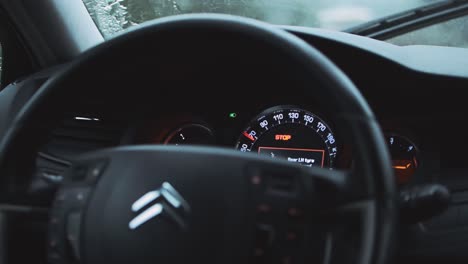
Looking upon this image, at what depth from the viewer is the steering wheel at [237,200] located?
107cm

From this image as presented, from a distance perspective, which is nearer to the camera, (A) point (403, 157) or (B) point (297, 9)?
(A) point (403, 157)

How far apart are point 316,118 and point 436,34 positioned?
0.46 metres

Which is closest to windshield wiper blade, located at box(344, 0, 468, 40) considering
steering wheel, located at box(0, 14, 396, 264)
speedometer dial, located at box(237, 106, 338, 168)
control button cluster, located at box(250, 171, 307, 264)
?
speedometer dial, located at box(237, 106, 338, 168)

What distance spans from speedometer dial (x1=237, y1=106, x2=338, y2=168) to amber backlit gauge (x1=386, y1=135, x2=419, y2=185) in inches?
8.5

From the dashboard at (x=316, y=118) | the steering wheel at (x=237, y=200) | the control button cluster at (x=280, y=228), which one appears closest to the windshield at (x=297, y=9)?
the dashboard at (x=316, y=118)

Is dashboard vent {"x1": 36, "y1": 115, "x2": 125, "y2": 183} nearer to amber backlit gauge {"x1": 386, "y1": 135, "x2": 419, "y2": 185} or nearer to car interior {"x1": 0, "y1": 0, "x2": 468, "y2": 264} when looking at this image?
car interior {"x1": 0, "y1": 0, "x2": 468, "y2": 264}

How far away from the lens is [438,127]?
1.80m

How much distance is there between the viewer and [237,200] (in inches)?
44.0

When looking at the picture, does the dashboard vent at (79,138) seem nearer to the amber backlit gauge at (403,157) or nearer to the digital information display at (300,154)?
the digital information display at (300,154)

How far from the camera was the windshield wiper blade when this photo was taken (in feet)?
6.70

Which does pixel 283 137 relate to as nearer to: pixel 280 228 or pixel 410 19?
pixel 410 19

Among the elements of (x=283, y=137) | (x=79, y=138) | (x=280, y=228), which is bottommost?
(x=283, y=137)

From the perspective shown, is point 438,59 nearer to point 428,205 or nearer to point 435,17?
point 435,17

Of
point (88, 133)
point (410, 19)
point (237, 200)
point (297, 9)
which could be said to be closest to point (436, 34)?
point (410, 19)
